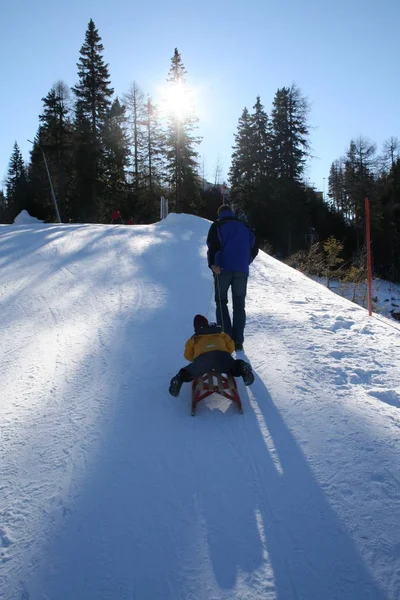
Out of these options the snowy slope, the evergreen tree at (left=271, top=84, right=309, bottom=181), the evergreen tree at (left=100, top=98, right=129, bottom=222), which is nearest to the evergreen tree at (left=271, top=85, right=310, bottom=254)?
the evergreen tree at (left=271, top=84, right=309, bottom=181)

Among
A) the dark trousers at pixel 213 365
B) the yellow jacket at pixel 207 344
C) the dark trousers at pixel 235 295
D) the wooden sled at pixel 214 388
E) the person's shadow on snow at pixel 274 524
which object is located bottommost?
the person's shadow on snow at pixel 274 524

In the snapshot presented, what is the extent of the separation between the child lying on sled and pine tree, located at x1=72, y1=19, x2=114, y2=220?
3448 cm

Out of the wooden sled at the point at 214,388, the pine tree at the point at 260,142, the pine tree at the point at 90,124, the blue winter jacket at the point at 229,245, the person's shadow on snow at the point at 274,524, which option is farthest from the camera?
the pine tree at the point at 260,142

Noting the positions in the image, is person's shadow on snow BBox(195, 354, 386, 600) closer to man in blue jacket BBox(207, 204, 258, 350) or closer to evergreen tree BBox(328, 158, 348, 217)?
man in blue jacket BBox(207, 204, 258, 350)

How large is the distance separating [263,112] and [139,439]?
4337 centimetres

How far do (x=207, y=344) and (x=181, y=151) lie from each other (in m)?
35.1

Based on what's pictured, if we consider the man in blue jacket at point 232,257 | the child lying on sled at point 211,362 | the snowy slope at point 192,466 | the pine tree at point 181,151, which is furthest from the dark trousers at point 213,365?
the pine tree at point 181,151

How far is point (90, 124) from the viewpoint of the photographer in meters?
36.2

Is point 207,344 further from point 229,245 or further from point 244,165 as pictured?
point 244,165

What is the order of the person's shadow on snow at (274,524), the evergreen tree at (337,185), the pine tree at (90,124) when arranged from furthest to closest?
the evergreen tree at (337,185), the pine tree at (90,124), the person's shadow on snow at (274,524)

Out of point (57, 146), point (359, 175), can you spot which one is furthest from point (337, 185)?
point (57, 146)

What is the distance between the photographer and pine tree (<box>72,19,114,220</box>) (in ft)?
117

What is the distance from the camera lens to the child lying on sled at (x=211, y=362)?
164 inches

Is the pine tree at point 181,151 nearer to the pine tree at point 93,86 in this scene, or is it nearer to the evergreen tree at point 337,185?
the pine tree at point 93,86
